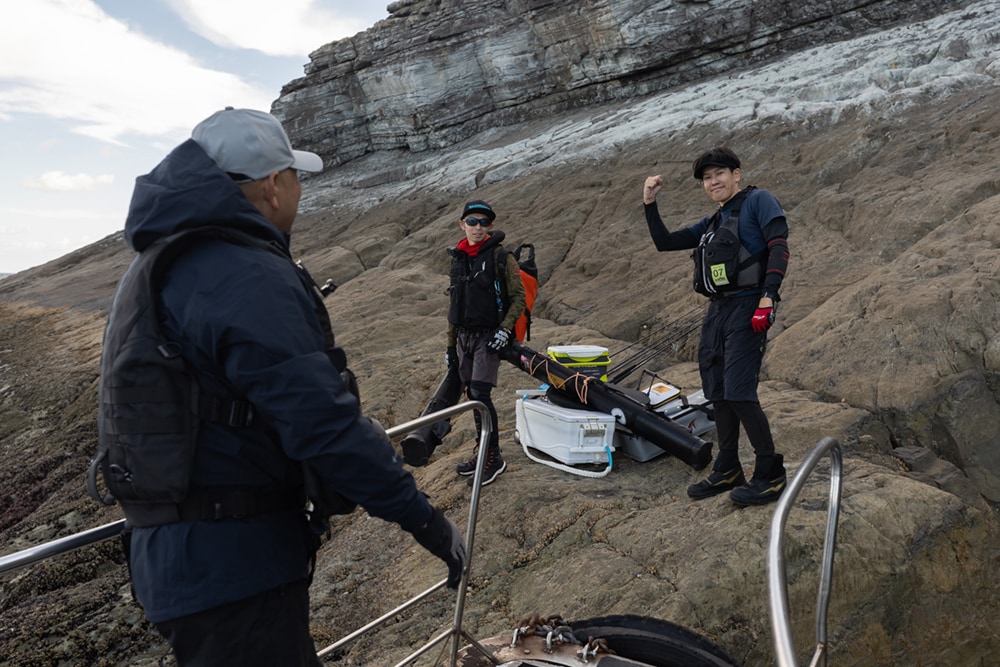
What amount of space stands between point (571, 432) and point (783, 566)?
359cm

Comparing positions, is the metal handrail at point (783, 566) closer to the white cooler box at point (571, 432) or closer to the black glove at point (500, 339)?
the white cooler box at point (571, 432)

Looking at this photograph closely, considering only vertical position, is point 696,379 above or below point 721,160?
below

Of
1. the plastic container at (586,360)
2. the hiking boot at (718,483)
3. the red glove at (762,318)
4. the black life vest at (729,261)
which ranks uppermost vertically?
the black life vest at (729,261)

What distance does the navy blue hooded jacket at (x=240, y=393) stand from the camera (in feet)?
5.28

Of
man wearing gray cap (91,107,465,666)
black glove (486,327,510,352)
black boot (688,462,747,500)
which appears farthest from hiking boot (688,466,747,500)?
man wearing gray cap (91,107,465,666)

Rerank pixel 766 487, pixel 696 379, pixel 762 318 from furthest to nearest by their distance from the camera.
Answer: pixel 696 379, pixel 766 487, pixel 762 318

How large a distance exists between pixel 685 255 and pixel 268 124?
10.0 m

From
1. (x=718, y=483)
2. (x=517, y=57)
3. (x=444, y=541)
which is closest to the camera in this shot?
(x=444, y=541)

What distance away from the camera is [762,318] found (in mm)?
3893

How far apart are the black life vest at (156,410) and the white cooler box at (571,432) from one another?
12.6ft

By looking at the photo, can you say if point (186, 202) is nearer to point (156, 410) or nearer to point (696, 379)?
point (156, 410)

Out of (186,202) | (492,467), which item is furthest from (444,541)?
(492,467)

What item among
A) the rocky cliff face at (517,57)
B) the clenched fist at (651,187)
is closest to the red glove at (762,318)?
the clenched fist at (651,187)

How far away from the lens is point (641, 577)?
404 cm
